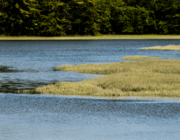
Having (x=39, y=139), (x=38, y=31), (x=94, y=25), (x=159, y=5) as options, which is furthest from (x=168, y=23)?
(x=39, y=139)

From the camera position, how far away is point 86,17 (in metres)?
127

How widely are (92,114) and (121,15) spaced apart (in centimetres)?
11587

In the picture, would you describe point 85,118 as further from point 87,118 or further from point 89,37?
point 89,37

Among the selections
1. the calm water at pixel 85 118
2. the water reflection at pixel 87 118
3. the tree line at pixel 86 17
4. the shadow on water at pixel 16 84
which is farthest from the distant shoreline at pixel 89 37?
the water reflection at pixel 87 118

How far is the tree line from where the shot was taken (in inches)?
4889

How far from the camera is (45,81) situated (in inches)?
1332

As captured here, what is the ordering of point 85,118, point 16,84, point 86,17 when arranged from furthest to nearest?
point 86,17
point 16,84
point 85,118

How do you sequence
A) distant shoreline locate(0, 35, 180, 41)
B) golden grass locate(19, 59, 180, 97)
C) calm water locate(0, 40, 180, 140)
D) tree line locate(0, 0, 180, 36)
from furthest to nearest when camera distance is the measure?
distant shoreline locate(0, 35, 180, 41) → tree line locate(0, 0, 180, 36) → golden grass locate(19, 59, 180, 97) → calm water locate(0, 40, 180, 140)

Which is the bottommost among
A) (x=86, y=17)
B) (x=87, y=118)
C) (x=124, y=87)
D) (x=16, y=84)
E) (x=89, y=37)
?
(x=89, y=37)

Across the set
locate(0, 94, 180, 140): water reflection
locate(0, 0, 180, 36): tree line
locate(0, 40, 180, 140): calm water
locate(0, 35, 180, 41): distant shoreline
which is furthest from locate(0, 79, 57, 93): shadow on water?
locate(0, 35, 180, 41): distant shoreline

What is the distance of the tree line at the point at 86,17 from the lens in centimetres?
12419

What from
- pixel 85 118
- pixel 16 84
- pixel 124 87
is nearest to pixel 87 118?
pixel 85 118

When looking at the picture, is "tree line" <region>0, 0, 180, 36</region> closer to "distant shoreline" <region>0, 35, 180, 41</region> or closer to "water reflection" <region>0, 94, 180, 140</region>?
"distant shoreline" <region>0, 35, 180, 41</region>

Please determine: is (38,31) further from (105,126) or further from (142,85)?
(105,126)
